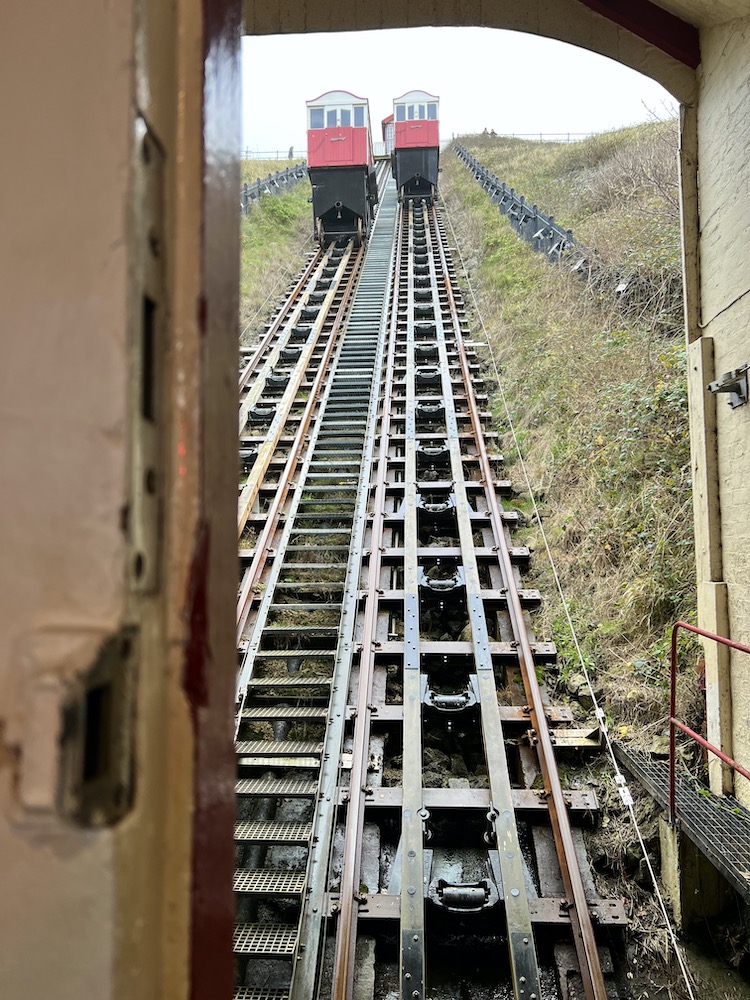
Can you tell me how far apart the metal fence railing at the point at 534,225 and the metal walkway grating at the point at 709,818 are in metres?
8.67

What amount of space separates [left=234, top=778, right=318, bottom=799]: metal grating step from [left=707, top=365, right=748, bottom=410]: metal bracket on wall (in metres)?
3.30

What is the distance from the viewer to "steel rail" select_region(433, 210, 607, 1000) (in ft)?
10.6

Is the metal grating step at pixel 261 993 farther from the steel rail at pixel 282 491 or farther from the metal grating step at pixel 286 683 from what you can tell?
the steel rail at pixel 282 491

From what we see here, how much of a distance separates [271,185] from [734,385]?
22.6 metres

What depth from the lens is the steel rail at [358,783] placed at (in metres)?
3.31

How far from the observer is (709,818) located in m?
3.62

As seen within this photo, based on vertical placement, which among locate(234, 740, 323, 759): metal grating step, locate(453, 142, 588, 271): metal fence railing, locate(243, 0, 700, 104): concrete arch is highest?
locate(453, 142, 588, 271): metal fence railing

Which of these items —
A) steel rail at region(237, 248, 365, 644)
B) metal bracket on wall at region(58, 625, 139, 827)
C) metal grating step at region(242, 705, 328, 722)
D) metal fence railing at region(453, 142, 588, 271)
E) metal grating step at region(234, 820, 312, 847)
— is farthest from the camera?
metal fence railing at region(453, 142, 588, 271)

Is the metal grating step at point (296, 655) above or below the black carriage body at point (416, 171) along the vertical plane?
below

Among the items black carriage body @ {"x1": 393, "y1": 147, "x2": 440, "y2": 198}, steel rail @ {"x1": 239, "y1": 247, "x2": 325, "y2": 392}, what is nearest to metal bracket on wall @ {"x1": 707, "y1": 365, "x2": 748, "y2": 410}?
steel rail @ {"x1": 239, "y1": 247, "x2": 325, "y2": 392}

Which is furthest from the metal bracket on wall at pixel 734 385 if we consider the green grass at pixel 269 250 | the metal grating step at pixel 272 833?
the green grass at pixel 269 250

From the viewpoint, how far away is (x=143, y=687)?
631mm

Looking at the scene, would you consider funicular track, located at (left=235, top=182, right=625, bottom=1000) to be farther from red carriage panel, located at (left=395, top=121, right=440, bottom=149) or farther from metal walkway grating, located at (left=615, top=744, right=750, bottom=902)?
red carriage panel, located at (left=395, top=121, right=440, bottom=149)

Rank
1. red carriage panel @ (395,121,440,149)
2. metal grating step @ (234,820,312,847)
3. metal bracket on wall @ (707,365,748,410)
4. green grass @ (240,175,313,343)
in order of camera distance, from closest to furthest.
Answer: metal bracket on wall @ (707,365,748,410)
metal grating step @ (234,820,312,847)
green grass @ (240,175,313,343)
red carriage panel @ (395,121,440,149)
